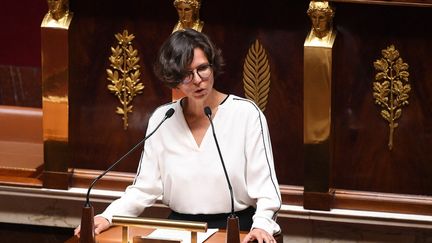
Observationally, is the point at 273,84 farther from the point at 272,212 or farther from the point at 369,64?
the point at 272,212

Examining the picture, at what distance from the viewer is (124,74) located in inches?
196

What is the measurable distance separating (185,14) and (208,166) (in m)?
1.05

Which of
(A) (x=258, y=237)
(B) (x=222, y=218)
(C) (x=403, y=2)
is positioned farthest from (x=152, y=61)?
(A) (x=258, y=237)

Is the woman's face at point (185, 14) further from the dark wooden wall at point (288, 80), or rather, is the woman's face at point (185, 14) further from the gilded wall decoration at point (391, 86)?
the gilded wall decoration at point (391, 86)

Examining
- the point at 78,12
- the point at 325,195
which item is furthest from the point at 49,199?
the point at 325,195

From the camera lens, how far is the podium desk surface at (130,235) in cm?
357

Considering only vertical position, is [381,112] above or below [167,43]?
below

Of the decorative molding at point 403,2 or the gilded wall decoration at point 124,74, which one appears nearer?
the decorative molding at point 403,2

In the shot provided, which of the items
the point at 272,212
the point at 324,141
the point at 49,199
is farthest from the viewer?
the point at 49,199

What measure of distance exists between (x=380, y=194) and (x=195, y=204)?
114 centimetres

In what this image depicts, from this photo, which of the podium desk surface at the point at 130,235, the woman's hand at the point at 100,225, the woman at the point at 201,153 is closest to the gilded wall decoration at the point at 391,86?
the woman at the point at 201,153

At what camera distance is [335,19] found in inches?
186

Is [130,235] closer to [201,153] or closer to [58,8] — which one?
[201,153]

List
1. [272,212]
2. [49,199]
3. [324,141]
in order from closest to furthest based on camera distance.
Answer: [272,212] < [324,141] < [49,199]
